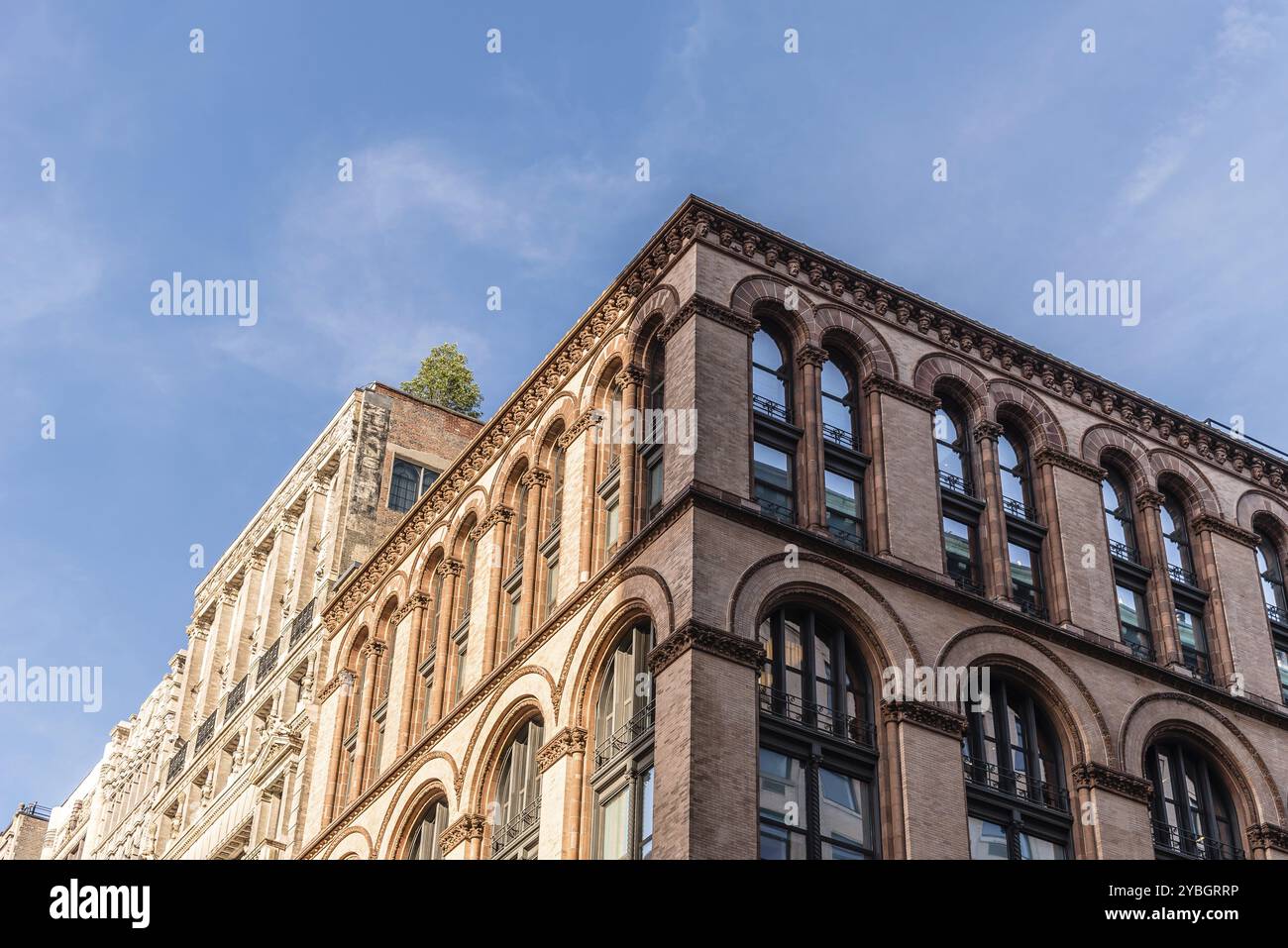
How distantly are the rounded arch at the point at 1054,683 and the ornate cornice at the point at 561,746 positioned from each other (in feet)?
27.3

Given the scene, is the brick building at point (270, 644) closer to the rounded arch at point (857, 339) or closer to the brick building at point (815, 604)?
the brick building at point (815, 604)

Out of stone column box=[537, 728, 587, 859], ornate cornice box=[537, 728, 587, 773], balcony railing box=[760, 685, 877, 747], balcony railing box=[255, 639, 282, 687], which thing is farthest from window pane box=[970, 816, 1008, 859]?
balcony railing box=[255, 639, 282, 687]

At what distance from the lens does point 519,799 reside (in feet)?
141

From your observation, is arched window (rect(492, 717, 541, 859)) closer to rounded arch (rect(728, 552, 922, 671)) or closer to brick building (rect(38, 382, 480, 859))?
rounded arch (rect(728, 552, 922, 671))

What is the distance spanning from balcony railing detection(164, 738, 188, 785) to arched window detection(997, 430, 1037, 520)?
3539cm

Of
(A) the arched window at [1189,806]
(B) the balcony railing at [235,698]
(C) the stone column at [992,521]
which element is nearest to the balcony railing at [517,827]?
(C) the stone column at [992,521]

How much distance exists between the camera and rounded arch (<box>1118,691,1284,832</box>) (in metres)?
43.2

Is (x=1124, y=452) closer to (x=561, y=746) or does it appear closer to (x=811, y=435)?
(x=811, y=435)

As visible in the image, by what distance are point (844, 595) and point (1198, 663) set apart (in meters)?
11.5

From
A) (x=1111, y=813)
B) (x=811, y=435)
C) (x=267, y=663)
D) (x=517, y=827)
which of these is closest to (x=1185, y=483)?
(x=1111, y=813)

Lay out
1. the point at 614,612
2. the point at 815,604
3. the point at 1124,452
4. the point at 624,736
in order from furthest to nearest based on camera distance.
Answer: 1. the point at 1124,452
2. the point at 614,612
3. the point at 815,604
4. the point at 624,736

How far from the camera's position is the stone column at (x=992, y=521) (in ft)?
141
